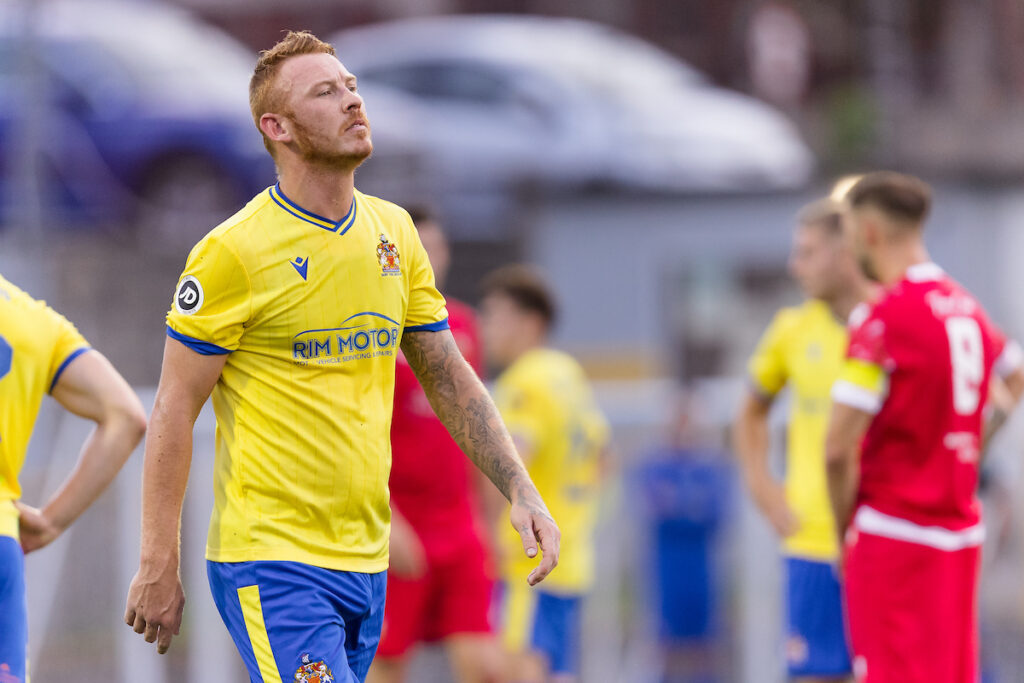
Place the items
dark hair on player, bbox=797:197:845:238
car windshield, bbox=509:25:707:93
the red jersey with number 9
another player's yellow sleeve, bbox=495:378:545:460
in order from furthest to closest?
car windshield, bbox=509:25:707:93, another player's yellow sleeve, bbox=495:378:545:460, dark hair on player, bbox=797:197:845:238, the red jersey with number 9

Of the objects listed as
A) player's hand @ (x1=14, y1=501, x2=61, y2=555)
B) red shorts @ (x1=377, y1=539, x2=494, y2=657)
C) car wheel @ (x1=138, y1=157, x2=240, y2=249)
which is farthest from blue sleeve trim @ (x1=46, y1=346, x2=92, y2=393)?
car wheel @ (x1=138, y1=157, x2=240, y2=249)

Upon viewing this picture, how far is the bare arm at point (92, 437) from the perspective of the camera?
4.41 m

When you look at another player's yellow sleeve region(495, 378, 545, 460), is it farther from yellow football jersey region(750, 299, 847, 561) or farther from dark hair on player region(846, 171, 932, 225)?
dark hair on player region(846, 171, 932, 225)

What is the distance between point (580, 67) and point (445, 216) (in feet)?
9.06

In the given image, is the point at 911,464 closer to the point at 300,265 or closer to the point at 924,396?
the point at 924,396

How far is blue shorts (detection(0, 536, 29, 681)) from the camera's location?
4000 mm

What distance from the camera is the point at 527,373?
25.1ft

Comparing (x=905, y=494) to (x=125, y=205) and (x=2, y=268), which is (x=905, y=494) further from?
(x=125, y=205)

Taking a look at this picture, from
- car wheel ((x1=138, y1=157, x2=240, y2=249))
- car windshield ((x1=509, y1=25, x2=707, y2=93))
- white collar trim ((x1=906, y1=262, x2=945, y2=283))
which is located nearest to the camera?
white collar trim ((x1=906, y1=262, x2=945, y2=283))

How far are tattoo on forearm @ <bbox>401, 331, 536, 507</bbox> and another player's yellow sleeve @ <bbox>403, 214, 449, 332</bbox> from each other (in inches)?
1.1

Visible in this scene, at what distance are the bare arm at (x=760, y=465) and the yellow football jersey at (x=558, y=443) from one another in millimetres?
1027

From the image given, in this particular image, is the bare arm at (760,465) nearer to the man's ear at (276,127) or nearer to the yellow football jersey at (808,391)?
the yellow football jersey at (808,391)

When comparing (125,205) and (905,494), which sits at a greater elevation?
(125,205)

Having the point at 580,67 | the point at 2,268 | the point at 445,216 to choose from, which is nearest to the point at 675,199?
the point at 580,67
